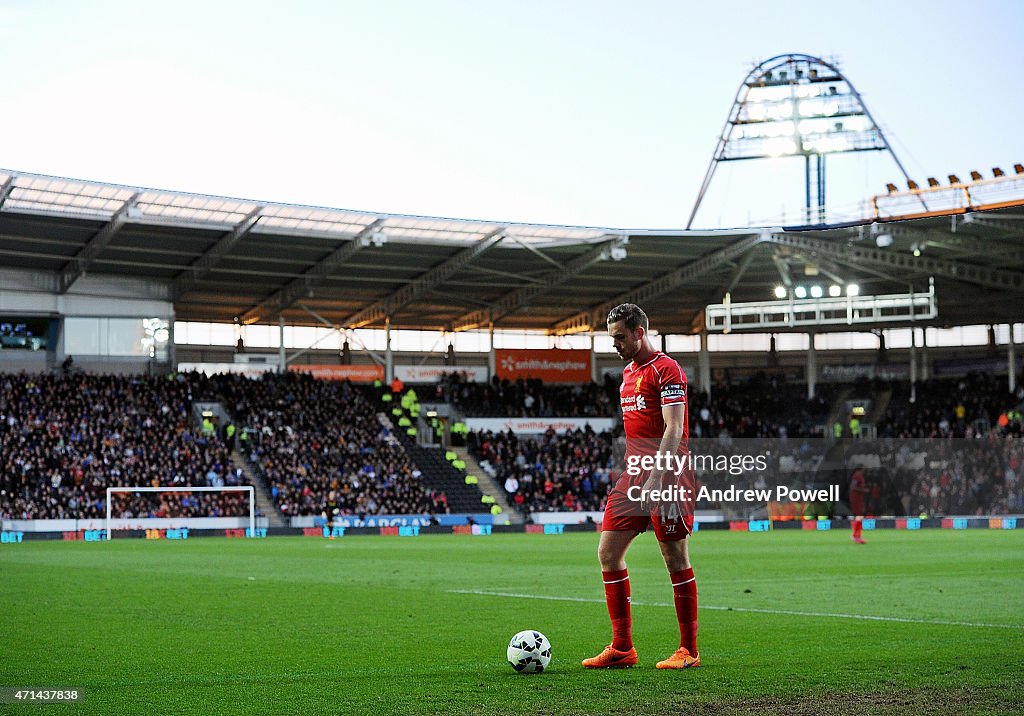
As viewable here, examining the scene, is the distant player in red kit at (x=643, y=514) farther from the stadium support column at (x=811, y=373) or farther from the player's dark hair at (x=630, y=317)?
the stadium support column at (x=811, y=373)

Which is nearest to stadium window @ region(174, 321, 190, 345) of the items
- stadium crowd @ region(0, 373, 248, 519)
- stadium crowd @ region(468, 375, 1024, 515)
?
stadium crowd @ region(0, 373, 248, 519)

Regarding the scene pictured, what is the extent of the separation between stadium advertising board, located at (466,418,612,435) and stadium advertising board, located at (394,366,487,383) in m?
4.04

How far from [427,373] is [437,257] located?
32.3ft

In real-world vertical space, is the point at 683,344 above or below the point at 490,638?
above

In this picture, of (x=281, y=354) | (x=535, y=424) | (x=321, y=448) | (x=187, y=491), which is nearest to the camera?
(x=187, y=491)

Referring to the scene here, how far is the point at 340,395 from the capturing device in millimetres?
54281

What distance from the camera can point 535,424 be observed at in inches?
2215

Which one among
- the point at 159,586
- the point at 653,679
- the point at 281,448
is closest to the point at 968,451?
the point at 281,448

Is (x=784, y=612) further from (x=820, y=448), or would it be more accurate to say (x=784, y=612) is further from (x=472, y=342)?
(x=472, y=342)

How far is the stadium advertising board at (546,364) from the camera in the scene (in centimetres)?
6038

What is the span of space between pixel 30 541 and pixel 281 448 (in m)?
11.8

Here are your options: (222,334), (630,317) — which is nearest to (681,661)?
(630,317)

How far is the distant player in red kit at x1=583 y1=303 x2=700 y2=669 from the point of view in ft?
27.2

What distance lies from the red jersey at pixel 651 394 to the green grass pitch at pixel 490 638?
1600 mm
